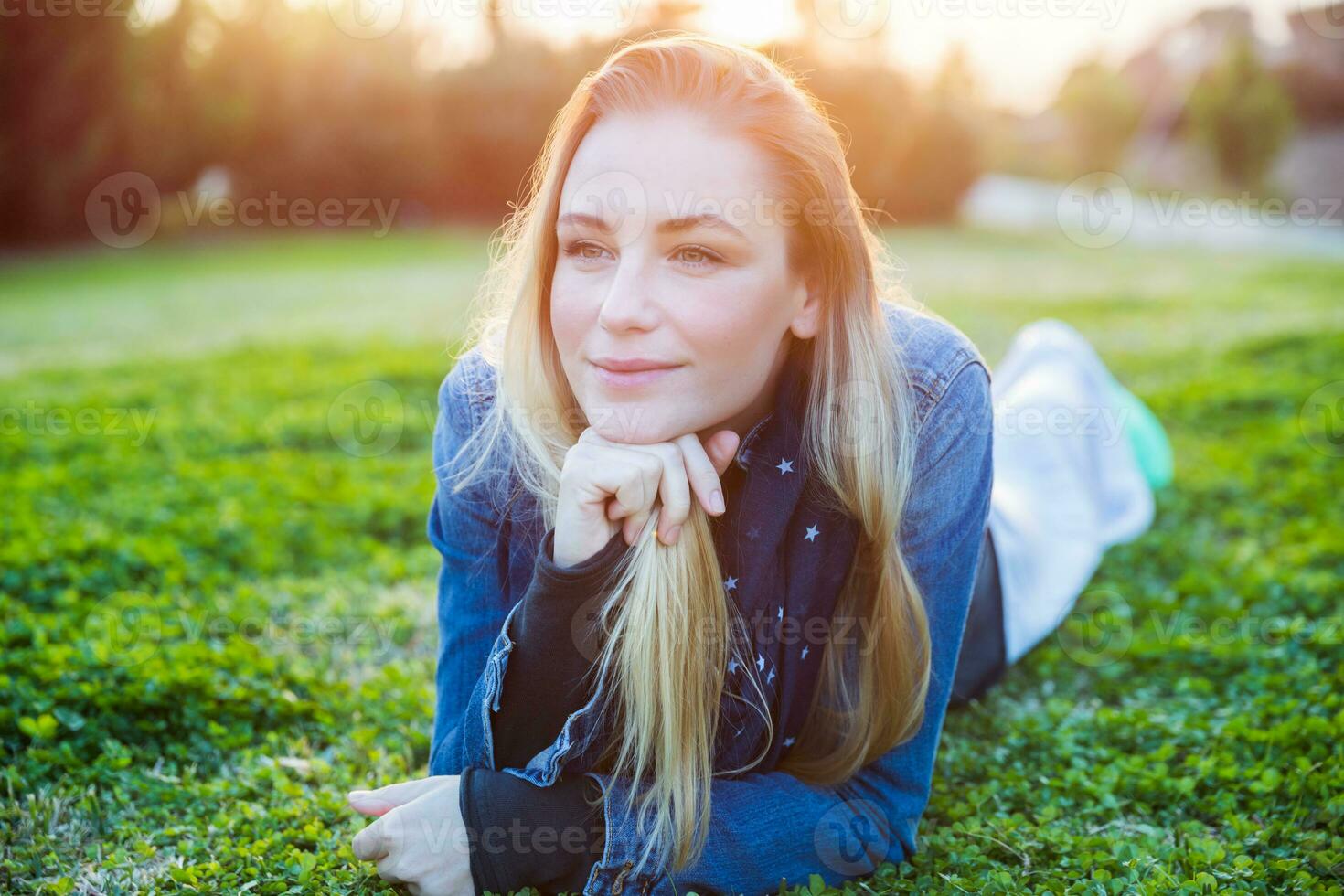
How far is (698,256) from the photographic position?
2248 mm

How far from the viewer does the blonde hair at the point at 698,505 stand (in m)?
2.26

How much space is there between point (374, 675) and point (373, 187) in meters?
19.8

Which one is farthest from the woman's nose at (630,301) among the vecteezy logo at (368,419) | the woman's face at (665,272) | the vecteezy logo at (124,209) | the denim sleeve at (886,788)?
the vecteezy logo at (124,209)

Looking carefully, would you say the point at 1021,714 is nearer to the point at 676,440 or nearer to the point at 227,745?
the point at 676,440

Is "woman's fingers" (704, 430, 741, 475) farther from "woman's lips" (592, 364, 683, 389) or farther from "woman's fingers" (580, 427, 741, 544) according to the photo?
"woman's lips" (592, 364, 683, 389)

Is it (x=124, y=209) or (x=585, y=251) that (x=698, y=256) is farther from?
(x=124, y=209)

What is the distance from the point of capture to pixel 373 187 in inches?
851

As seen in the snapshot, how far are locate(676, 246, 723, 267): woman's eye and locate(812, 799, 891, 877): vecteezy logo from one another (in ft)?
4.26

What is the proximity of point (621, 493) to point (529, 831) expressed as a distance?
782 millimetres

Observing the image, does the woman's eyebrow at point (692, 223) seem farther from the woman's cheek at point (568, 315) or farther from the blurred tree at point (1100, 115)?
the blurred tree at point (1100, 115)

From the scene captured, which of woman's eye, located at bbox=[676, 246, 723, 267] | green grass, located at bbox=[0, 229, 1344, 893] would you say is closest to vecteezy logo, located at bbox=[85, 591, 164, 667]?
green grass, located at bbox=[0, 229, 1344, 893]

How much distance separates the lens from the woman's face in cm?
220

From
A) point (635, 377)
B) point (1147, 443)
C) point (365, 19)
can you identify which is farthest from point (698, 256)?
point (365, 19)

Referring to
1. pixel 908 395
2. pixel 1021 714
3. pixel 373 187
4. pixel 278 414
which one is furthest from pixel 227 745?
pixel 373 187
